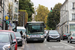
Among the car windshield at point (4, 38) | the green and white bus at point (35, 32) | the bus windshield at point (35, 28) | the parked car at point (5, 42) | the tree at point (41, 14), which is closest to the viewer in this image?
the parked car at point (5, 42)

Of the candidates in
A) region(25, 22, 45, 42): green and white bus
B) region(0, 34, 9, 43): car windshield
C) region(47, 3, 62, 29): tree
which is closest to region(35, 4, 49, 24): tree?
region(47, 3, 62, 29): tree

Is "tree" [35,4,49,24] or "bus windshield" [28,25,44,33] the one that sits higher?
"tree" [35,4,49,24]

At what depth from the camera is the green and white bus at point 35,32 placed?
29641 mm

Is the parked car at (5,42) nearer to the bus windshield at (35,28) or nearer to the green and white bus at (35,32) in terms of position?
the green and white bus at (35,32)

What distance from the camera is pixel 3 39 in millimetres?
11516

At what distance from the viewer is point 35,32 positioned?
30.0 metres

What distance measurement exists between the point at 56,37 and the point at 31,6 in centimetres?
6305

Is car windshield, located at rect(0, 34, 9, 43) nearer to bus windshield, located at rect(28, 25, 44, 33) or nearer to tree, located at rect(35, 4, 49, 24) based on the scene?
bus windshield, located at rect(28, 25, 44, 33)

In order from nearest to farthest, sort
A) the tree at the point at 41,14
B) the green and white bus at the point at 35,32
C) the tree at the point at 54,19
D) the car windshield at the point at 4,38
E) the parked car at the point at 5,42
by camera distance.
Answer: the parked car at the point at 5,42, the car windshield at the point at 4,38, the green and white bus at the point at 35,32, the tree at the point at 54,19, the tree at the point at 41,14

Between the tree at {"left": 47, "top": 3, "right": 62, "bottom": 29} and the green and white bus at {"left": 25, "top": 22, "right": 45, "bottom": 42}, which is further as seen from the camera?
the tree at {"left": 47, "top": 3, "right": 62, "bottom": 29}

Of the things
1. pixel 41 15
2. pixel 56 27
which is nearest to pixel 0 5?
pixel 56 27

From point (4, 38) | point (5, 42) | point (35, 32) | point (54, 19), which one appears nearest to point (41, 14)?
point (54, 19)

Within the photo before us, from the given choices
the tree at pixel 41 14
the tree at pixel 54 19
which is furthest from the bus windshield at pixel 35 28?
the tree at pixel 41 14

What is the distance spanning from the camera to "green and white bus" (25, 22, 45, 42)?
2964 centimetres
